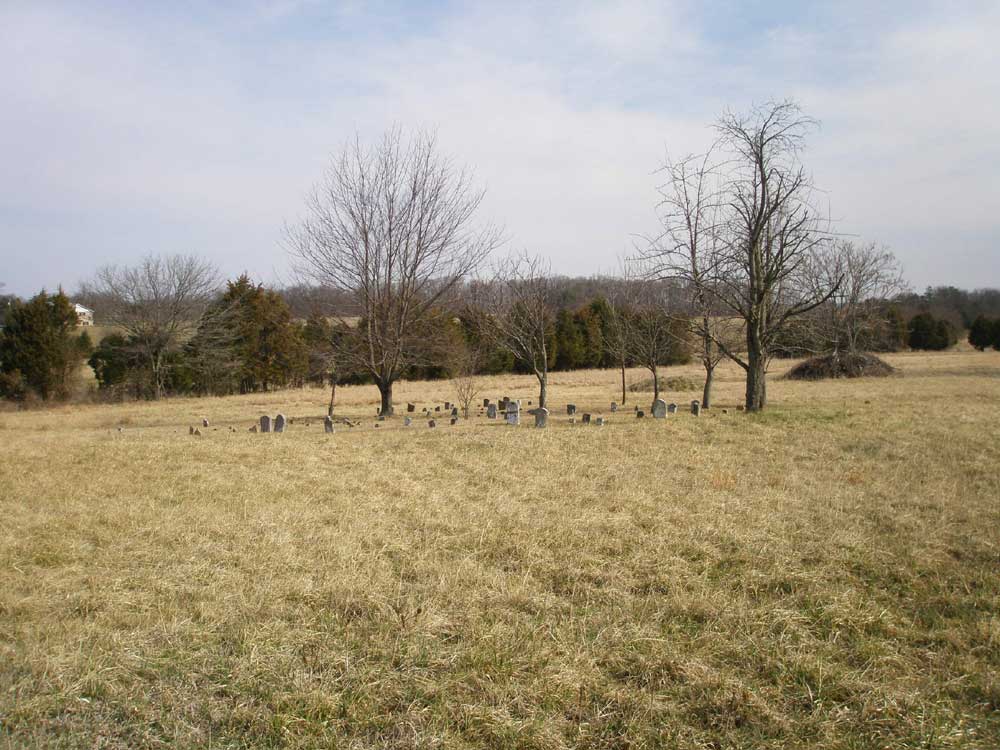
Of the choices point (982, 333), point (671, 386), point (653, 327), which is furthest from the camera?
point (982, 333)

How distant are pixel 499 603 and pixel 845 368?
29.3 meters

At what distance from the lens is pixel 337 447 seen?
1038cm

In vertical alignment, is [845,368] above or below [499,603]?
above

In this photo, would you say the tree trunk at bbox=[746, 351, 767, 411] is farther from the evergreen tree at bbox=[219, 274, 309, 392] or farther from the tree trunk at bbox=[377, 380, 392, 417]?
the evergreen tree at bbox=[219, 274, 309, 392]

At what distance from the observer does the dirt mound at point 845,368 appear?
93.6ft

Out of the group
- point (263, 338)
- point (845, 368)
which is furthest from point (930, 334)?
point (263, 338)

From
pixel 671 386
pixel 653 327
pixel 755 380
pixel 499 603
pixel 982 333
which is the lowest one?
pixel 499 603

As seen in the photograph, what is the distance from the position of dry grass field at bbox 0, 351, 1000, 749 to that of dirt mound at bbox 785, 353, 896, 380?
71.2 ft

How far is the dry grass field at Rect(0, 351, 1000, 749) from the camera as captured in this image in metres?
2.87

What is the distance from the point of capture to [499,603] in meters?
4.12

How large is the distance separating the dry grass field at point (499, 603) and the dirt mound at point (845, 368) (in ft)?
71.2

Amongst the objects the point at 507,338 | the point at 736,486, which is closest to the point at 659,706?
the point at 736,486

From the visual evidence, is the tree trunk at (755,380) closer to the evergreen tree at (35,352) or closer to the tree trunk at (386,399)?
the tree trunk at (386,399)

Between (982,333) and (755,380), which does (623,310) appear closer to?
(755,380)
